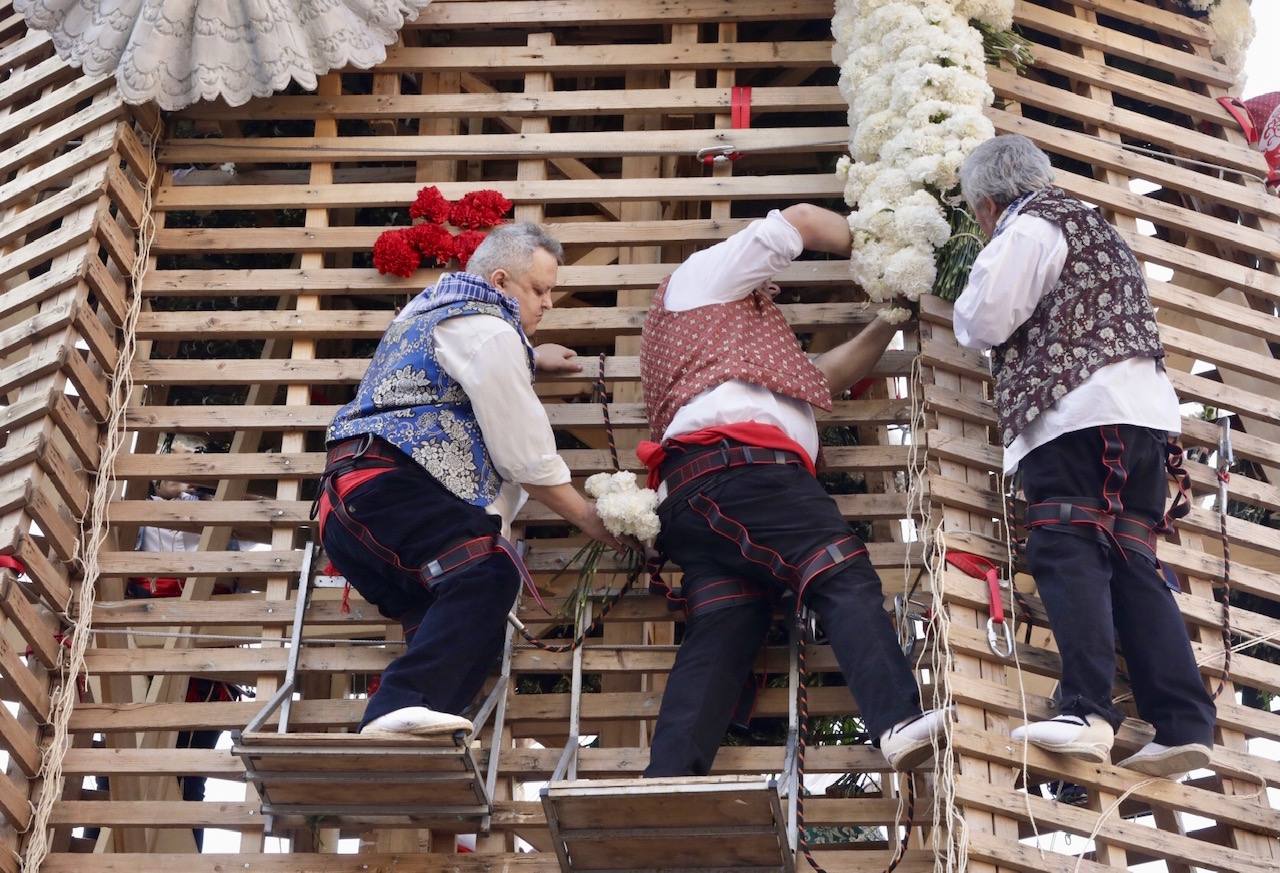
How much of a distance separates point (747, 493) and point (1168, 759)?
128cm

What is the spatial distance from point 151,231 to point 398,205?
870 mm

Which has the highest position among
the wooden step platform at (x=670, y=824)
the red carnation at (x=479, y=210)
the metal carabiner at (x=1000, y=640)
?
the red carnation at (x=479, y=210)

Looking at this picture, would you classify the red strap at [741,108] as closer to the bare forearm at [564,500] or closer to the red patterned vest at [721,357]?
the red patterned vest at [721,357]

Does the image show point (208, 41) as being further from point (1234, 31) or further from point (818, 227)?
point (1234, 31)

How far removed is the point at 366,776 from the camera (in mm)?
4379

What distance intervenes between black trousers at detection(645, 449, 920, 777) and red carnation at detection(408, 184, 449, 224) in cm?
138

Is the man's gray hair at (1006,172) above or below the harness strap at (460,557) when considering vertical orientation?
above

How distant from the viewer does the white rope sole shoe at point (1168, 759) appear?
14.0 feet

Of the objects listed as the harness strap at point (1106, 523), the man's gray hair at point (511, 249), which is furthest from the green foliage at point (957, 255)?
the man's gray hair at point (511, 249)

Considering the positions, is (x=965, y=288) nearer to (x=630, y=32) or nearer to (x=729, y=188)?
(x=729, y=188)

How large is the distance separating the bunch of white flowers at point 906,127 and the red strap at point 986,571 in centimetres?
76

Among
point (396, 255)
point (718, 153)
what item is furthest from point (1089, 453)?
point (396, 255)

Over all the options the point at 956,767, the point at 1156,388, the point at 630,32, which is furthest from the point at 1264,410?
the point at 630,32

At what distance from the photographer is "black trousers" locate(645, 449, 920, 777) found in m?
4.35
